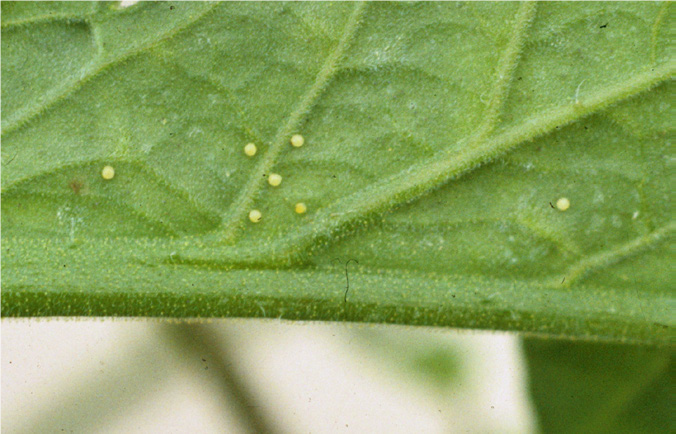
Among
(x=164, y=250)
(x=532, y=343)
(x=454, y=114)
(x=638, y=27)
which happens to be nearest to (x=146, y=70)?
(x=164, y=250)

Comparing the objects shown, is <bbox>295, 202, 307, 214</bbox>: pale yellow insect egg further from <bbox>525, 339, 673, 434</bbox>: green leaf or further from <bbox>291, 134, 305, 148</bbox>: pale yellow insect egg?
<bbox>525, 339, 673, 434</bbox>: green leaf

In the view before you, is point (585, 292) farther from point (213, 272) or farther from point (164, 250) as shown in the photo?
point (164, 250)

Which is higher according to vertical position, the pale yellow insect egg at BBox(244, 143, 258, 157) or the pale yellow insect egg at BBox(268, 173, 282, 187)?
the pale yellow insect egg at BBox(244, 143, 258, 157)

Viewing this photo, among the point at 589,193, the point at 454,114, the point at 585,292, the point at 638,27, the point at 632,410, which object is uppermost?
the point at 638,27

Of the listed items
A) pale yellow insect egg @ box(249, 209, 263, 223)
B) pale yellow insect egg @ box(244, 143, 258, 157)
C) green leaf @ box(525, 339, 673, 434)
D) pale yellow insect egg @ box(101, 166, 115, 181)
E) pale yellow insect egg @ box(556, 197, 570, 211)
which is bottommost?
green leaf @ box(525, 339, 673, 434)

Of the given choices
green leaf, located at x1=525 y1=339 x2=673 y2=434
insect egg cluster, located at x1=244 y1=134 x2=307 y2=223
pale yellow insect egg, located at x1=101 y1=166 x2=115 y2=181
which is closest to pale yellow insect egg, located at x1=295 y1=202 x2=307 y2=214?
insect egg cluster, located at x1=244 y1=134 x2=307 y2=223

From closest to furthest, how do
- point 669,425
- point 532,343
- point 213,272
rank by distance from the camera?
point 213,272
point 669,425
point 532,343

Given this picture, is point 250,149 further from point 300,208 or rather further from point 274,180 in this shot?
point 300,208

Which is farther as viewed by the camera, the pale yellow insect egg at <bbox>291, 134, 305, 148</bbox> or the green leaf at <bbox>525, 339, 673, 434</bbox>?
the green leaf at <bbox>525, 339, 673, 434</bbox>
